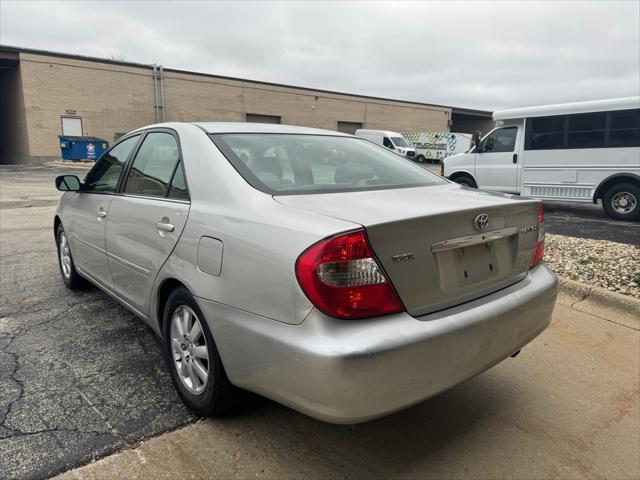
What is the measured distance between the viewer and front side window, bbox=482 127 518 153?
10898mm

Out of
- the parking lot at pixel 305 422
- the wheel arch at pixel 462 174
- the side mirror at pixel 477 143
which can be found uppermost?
the side mirror at pixel 477 143

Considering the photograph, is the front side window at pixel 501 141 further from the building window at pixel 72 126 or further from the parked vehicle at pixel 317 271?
the building window at pixel 72 126

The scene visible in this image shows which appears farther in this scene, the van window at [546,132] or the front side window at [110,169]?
the van window at [546,132]

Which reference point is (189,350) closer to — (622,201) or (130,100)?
(622,201)

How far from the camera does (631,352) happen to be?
138 inches

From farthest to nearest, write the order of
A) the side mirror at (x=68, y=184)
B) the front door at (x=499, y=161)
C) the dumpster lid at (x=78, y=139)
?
1. the dumpster lid at (x=78, y=139)
2. the front door at (x=499, y=161)
3. the side mirror at (x=68, y=184)

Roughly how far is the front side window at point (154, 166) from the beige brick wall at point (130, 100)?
2765 cm

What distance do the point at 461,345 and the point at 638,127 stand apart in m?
9.36

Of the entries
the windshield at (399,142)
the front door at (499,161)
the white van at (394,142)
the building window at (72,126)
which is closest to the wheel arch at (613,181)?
the front door at (499,161)

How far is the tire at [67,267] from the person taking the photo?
4.41m

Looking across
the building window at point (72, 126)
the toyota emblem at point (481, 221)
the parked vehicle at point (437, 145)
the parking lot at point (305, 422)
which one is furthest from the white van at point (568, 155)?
the building window at point (72, 126)

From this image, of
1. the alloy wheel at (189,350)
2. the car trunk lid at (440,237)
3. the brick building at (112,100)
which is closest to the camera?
the car trunk lid at (440,237)

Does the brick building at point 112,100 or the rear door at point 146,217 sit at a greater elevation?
the brick building at point 112,100

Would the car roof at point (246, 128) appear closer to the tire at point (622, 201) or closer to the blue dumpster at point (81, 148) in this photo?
the tire at point (622, 201)
